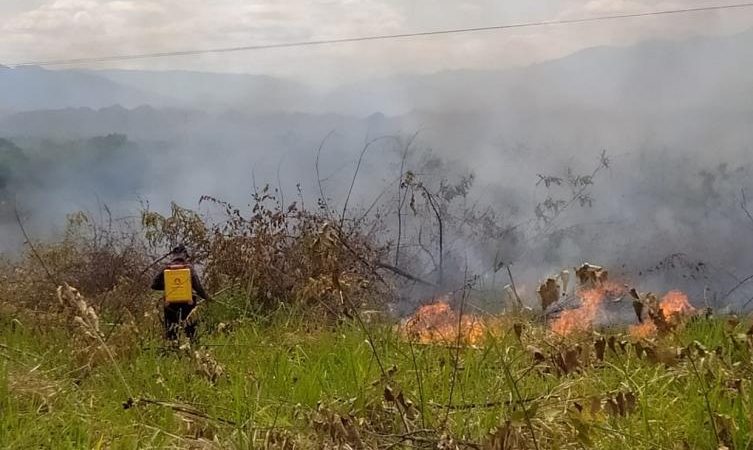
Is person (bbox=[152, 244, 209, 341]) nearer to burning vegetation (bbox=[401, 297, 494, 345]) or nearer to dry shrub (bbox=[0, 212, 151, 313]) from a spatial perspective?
dry shrub (bbox=[0, 212, 151, 313])

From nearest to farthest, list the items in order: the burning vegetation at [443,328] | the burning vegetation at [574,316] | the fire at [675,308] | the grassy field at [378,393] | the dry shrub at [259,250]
Result: 1. the burning vegetation at [574,316]
2. the fire at [675,308]
3. the grassy field at [378,393]
4. the burning vegetation at [443,328]
5. the dry shrub at [259,250]

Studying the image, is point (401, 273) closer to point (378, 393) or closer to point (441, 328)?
point (441, 328)

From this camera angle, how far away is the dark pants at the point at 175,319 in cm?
468

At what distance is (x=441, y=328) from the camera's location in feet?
17.4

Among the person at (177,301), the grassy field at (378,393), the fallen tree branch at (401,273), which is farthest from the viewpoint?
the fallen tree branch at (401,273)

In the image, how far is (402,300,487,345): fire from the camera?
4.36 metres

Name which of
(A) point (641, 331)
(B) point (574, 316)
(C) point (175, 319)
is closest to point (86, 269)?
(C) point (175, 319)

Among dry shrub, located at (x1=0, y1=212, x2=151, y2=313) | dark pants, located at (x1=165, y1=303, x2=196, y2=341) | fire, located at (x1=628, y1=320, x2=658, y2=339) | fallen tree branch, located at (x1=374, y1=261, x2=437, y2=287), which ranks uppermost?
fire, located at (x1=628, y1=320, x2=658, y2=339)

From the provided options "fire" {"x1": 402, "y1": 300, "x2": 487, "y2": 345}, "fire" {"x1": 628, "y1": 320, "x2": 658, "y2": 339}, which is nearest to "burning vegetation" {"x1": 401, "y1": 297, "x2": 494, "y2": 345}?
"fire" {"x1": 402, "y1": 300, "x2": 487, "y2": 345}

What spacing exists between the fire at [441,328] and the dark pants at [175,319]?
4.38 ft

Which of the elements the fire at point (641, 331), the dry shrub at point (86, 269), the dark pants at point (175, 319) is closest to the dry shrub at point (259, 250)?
the dry shrub at point (86, 269)

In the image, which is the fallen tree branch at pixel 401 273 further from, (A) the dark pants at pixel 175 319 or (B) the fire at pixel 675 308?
(A) the dark pants at pixel 175 319

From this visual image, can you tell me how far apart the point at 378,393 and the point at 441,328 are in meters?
2.04

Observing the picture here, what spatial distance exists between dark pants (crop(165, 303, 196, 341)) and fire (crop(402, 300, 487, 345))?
1.34 meters
